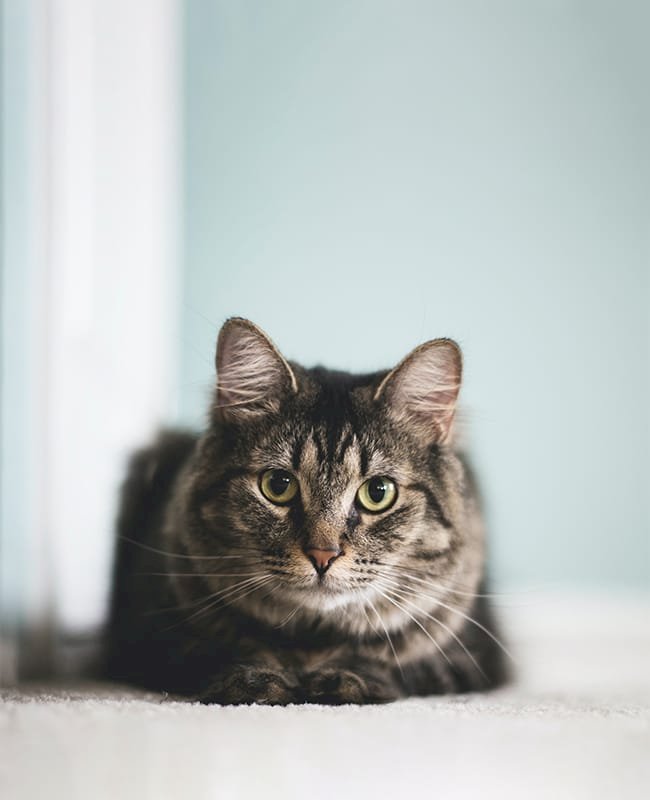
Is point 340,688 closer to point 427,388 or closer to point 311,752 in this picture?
point 311,752

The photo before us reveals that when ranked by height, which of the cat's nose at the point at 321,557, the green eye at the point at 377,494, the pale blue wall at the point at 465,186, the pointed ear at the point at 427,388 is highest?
the pale blue wall at the point at 465,186

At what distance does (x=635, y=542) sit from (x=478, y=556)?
1.08 metres

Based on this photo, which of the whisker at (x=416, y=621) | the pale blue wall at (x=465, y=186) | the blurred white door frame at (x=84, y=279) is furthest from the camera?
the pale blue wall at (x=465, y=186)

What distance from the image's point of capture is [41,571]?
1.56 meters

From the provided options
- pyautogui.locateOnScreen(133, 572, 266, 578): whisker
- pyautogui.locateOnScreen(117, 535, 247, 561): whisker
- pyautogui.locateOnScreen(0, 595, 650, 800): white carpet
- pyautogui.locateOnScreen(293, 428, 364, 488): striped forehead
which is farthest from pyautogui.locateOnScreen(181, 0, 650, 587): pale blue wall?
pyautogui.locateOnScreen(0, 595, 650, 800): white carpet

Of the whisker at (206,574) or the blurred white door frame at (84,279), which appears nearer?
the whisker at (206,574)

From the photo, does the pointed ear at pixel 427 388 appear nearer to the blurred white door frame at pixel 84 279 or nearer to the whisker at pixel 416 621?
the whisker at pixel 416 621

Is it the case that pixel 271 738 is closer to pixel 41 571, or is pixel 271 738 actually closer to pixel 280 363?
pixel 280 363

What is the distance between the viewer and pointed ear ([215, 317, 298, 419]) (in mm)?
1149

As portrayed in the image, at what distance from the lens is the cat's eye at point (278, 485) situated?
1115 millimetres

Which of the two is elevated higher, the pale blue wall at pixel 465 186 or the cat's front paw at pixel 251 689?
the pale blue wall at pixel 465 186

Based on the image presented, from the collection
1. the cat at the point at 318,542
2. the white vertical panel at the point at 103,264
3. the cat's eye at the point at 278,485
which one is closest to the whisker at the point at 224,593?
the cat at the point at 318,542

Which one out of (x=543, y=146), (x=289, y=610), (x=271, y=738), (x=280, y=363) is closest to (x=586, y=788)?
(x=271, y=738)

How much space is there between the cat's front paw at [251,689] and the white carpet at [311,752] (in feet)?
0.23
